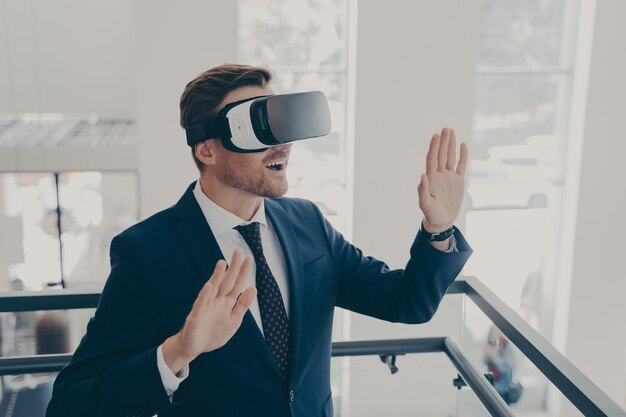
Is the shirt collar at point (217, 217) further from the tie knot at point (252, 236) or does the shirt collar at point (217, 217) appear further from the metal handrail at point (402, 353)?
the metal handrail at point (402, 353)

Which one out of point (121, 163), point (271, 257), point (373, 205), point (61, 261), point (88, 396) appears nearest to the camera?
point (88, 396)

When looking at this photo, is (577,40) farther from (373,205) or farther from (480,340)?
(480,340)

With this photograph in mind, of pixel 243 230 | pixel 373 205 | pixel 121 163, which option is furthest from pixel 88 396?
pixel 121 163

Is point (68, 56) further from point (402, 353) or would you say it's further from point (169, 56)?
point (402, 353)

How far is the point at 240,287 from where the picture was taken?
3.52 ft

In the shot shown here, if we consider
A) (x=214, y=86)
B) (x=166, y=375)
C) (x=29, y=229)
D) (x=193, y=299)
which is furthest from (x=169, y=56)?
(x=166, y=375)

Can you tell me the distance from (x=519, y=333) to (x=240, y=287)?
0.55m

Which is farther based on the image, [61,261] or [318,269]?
[61,261]

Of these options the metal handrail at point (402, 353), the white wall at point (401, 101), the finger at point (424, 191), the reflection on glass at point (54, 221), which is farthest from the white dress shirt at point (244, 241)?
the reflection on glass at point (54, 221)

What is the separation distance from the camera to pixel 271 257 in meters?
1.41

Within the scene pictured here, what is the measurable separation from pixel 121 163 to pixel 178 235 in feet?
14.1

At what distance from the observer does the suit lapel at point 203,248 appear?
127 cm

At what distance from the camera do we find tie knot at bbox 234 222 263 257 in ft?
4.47

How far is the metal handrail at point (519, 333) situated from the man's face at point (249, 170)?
0.39m
